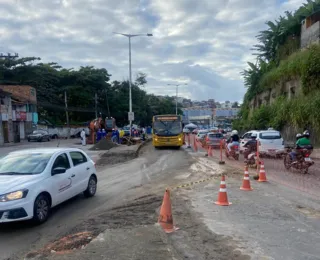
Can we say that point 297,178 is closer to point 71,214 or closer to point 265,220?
point 265,220

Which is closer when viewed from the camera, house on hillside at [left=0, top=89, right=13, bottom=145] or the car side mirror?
the car side mirror

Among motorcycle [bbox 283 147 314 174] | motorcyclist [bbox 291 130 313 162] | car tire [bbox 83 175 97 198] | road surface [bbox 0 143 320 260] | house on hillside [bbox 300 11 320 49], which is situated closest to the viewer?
road surface [bbox 0 143 320 260]

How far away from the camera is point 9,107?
46125 mm

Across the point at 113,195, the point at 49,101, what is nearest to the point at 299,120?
the point at 113,195

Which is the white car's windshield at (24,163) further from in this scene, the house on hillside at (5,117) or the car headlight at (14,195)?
the house on hillside at (5,117)

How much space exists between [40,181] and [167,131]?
71.5 ft

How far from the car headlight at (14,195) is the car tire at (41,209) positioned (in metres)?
0.33

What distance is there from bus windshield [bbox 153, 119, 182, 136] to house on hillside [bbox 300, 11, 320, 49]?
1533cm

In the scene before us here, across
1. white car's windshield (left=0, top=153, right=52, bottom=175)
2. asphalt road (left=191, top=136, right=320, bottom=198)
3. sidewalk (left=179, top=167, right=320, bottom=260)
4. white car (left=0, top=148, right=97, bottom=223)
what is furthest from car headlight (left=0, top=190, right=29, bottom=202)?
asphalt road (left=191, top=136, right=320, bottom=198)

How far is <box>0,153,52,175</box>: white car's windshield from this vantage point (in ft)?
26.5

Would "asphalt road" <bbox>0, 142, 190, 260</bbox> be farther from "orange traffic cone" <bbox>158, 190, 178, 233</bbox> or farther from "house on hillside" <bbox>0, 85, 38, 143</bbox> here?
"house on hillside" <bbox>0, 85, 38, 143</bbox>

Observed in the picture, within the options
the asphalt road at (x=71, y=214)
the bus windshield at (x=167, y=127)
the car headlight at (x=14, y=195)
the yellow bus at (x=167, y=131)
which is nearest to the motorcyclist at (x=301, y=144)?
the asphalt road at (x=71, y=214)

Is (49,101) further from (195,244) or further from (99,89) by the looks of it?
(195,244)

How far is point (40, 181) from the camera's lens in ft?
24.9
